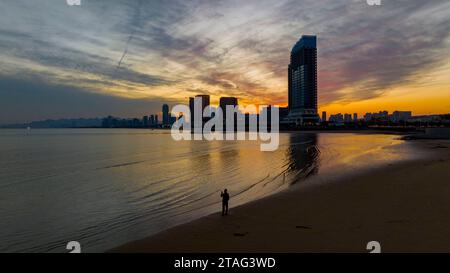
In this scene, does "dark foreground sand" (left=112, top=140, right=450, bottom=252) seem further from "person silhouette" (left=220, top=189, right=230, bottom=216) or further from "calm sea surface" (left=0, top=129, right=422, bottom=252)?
"calm sea surface" (left=0, top=129, right=422, bottom=252)

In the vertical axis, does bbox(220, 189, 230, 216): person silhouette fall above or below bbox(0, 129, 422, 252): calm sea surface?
above

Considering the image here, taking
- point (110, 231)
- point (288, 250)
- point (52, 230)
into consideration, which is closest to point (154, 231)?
point (110, 231)

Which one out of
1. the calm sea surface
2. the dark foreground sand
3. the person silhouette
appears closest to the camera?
the dark foreground sand

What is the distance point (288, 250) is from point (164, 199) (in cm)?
1416

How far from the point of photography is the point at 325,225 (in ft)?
46.0

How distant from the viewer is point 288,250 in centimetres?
1112

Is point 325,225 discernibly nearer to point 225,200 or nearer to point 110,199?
point 225,200

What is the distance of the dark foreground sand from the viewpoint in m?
11.6

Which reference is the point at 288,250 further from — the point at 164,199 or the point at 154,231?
the point at 164,199

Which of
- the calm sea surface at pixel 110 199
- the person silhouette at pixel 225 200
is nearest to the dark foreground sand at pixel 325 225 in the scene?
the person silhouette at pixel 225 200

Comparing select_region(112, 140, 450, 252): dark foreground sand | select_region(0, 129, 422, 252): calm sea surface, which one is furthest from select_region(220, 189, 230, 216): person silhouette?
select_region(0, 129, 422, 252): calm sea surface

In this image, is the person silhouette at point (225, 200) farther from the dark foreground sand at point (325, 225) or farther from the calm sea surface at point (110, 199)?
the calm sea surface at point (110, 199)
